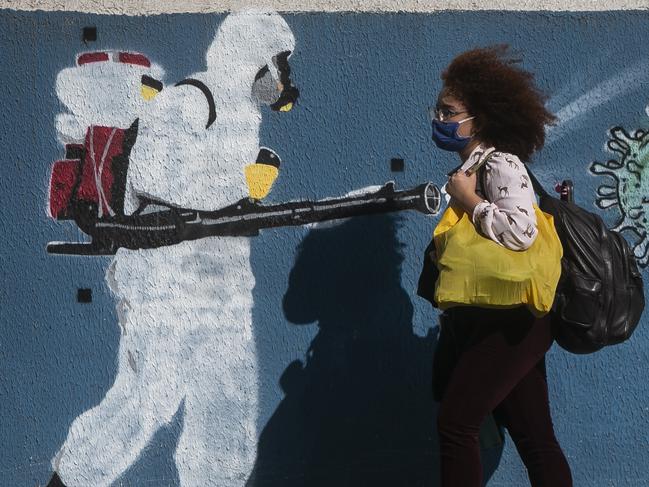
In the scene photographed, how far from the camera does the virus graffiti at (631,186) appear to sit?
3.78 m

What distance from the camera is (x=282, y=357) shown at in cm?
378

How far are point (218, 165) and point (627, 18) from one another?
5.24ft

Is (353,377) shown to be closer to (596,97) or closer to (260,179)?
(260,179)

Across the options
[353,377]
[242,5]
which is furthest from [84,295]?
[242,5]

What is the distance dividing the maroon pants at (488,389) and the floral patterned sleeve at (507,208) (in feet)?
0.86

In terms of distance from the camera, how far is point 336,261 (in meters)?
3.79

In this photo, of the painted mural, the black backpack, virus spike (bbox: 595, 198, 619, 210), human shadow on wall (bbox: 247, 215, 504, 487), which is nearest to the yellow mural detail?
the painted mural

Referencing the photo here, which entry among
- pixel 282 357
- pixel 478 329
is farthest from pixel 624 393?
pixel 282 357

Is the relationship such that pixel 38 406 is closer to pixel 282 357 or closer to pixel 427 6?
pixel 282 357

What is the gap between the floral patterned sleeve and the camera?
291cm

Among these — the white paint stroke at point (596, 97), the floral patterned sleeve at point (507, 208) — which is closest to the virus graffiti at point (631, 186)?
the white paint stroke at point (596, 97)

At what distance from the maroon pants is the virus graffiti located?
2.85 ft

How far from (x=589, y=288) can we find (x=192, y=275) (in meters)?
1.46

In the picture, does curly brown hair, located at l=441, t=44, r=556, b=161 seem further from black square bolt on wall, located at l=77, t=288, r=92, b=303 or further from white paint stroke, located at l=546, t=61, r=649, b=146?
black square bolt on wall, located at l=77, t=288, r=92, b=303
